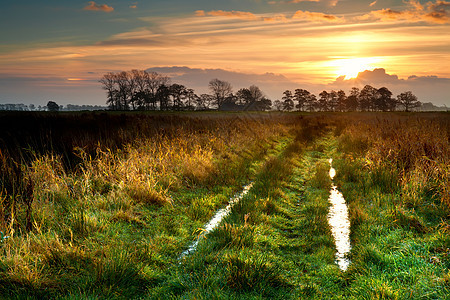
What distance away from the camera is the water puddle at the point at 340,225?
460cm

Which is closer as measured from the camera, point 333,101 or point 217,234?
point 217,234

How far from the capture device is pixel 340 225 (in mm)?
5887

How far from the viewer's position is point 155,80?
320ft

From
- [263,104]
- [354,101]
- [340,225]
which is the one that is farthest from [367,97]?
[340,225]

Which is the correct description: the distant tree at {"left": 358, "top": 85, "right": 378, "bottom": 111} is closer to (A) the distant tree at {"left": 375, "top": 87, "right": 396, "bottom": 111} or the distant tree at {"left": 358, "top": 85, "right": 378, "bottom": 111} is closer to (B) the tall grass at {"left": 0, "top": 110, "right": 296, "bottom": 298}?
(A) the distant tree at {"left": 375, "top": 87, "right": 396, "bottom": 111}

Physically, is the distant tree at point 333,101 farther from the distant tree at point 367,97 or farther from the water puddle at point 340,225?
the water puddle at point 340,225

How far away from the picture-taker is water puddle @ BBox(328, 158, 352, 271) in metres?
4.60

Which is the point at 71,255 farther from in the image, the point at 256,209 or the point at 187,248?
the point at 256,209

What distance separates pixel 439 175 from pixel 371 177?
1.62 metres

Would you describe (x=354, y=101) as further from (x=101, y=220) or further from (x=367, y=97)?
(x=101, y=220)

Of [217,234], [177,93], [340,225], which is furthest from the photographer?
[177,93]

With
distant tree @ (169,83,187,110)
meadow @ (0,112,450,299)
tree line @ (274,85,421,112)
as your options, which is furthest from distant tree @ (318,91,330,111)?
meadow @ (0,112,450,299)

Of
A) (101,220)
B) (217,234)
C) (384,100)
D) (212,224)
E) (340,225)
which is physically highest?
(384,100)

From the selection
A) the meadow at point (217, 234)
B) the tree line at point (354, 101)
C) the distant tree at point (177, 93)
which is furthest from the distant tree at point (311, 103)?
the meadow at point (217, 234)
